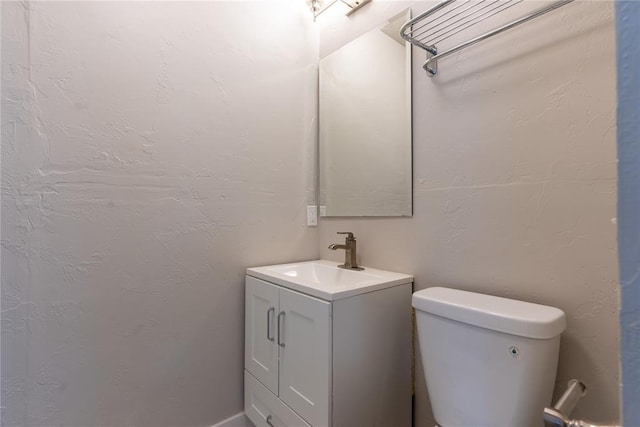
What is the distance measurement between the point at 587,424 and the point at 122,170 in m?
1.40

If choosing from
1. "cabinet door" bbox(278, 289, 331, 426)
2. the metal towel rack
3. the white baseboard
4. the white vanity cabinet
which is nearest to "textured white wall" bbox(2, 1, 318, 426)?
the white baseboard

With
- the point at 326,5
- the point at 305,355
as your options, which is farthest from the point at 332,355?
the point at 326,5

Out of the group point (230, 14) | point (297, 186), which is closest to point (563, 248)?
point (297, 186)

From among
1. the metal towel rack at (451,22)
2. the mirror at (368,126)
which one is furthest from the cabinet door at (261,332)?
the metal towel rack at (451,22)

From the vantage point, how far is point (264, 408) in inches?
50.8

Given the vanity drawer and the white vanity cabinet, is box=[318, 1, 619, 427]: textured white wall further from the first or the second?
the vanity drawer

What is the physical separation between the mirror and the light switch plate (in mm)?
37

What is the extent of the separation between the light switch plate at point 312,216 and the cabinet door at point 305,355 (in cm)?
58

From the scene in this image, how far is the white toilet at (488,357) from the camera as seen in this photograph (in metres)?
0.76

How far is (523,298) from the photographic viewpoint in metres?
0.97

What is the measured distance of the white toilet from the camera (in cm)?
76

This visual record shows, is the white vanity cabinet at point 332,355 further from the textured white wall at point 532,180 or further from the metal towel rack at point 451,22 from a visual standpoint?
the metal towel rack at point 451,22

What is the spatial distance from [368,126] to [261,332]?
1077mm

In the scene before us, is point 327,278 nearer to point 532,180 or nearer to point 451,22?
point 532,180
